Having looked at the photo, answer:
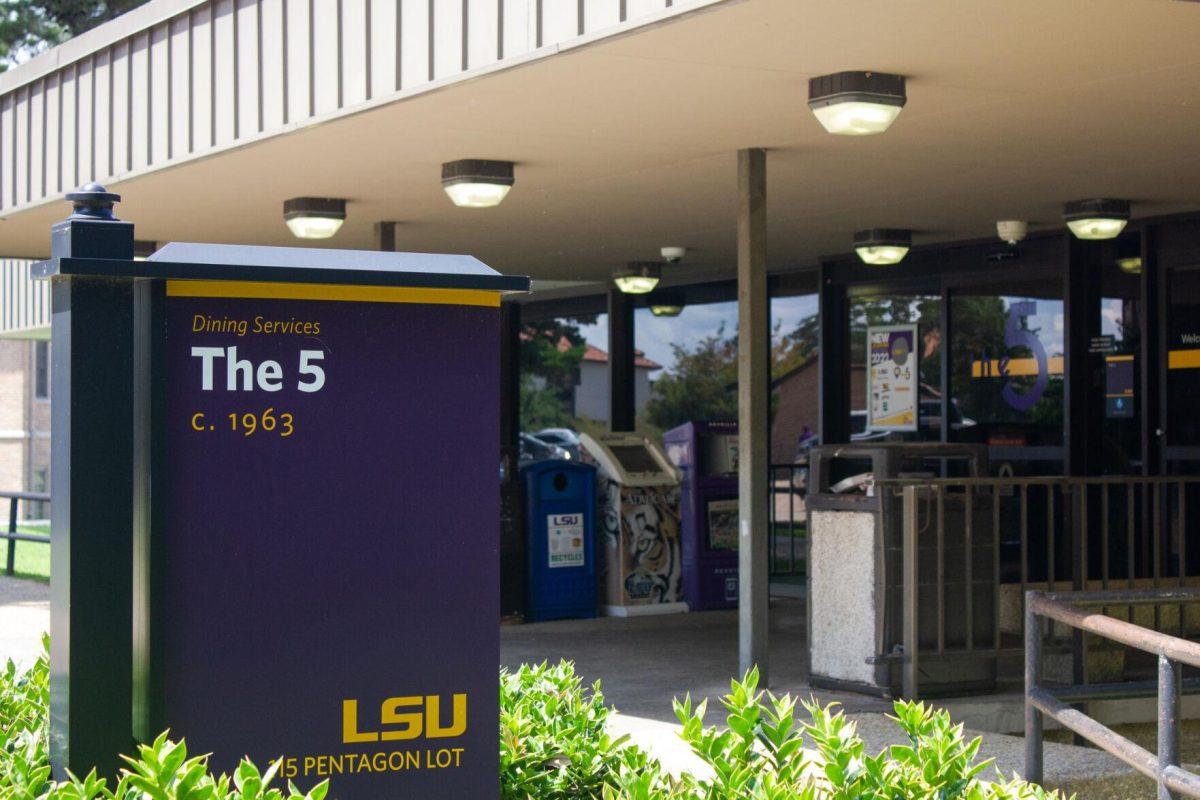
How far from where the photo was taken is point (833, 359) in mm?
13305

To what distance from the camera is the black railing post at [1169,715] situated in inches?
157

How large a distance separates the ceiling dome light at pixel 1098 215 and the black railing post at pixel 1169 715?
6.09 m

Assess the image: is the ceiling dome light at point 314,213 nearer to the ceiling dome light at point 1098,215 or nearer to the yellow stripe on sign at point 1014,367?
the ceiling dome light at point 1098,215

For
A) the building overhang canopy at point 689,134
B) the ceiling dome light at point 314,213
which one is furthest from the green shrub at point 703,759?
the ceiling dome light at point 314,213

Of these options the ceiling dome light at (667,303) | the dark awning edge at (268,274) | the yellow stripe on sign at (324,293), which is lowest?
the yellow stripe on sign at (324,293)

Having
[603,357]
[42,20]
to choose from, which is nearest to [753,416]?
[603,357]

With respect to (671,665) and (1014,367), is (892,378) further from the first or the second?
(671,665)

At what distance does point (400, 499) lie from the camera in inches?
117

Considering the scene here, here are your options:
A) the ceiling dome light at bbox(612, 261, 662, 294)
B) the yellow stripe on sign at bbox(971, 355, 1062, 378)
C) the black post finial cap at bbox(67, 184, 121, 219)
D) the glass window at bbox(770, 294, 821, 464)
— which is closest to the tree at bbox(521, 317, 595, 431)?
the ceiling dome light at bbox(612, 261, 662, 294)

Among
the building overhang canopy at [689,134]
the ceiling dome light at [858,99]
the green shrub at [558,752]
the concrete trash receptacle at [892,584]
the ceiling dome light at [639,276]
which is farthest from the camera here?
the ceiling dome light at [639,276]

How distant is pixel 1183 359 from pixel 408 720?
8781 millimetres

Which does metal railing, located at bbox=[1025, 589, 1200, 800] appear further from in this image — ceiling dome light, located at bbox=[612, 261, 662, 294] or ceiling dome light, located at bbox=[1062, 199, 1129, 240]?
ceiling dome light, located at bbox=[612, 261, 662, 294]

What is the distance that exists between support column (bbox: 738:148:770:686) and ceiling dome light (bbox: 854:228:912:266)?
3495 millimetres

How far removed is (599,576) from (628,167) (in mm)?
4404
